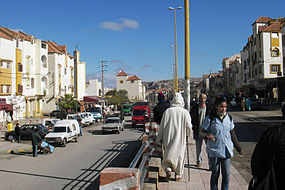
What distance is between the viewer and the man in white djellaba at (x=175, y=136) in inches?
227

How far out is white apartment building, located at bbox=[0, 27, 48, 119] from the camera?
35.6 meters

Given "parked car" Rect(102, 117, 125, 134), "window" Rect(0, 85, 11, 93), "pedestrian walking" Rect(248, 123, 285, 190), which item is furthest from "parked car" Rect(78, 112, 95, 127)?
"pedestrian walking" Rect(248, 123, 285, 190)

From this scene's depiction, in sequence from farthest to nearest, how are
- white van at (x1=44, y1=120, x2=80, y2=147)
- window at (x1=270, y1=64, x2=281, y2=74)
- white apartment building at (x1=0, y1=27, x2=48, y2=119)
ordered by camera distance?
1. window at (x1=270, y1=64, x2=281, y2=74)
2. white apartment building at (x1=0, y1=27, x2=48, y2=119)
3. white van at (x1=44, y1=120, x2=80, y2=147)

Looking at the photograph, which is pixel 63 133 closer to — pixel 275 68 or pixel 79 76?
pixel 275 68

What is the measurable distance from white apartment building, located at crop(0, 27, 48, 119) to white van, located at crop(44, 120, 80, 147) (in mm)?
15802

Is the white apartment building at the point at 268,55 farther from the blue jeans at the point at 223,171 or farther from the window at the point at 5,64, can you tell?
the blue jeans at the point at 223,171

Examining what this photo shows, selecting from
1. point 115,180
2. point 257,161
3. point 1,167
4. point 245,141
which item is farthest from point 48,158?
point 257,161

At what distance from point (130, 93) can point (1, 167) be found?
118778 mm

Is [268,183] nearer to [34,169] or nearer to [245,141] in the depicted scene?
[34,169]

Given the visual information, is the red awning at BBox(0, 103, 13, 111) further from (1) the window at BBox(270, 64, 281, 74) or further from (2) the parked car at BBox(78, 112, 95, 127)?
(1) the window at BBox(270, 64, 281, 74)

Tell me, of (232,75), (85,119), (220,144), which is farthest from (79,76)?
(220,144)

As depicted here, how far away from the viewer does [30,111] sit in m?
43.6

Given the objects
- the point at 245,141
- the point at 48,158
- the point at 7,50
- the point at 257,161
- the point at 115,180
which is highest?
the point at 7,50

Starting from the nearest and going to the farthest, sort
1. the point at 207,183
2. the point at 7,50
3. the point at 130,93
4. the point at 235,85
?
the point at 207,183 < the point at 7,50 < the point at 235,85 < the point at 130,93
